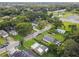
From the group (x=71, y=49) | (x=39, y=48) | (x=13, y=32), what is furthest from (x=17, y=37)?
(x=71, y=49)

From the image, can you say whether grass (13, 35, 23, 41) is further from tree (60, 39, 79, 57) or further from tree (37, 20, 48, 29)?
tree (60, 39, 79, 57)

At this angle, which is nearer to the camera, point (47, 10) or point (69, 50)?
point (69, 50)

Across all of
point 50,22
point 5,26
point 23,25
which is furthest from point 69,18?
point 5,26

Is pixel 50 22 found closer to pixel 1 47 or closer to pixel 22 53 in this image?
pixel 22 53

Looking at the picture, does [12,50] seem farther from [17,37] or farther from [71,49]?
[71,49]

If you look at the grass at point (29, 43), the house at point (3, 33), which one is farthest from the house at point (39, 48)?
the house at point (3, 33)

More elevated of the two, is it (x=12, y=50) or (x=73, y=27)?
(x=73, y=27)

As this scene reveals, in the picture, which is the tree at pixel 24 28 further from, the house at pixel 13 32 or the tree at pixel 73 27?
the tree at pixel 73 27

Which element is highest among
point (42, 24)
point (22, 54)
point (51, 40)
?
point (42, 24)
